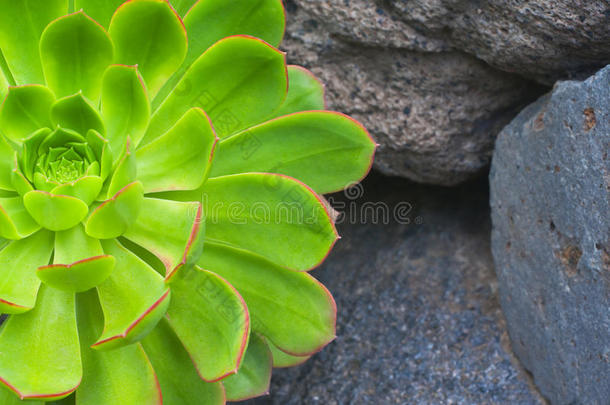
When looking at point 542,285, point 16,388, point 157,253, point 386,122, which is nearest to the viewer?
point 16,388

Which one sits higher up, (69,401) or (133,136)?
(133,136)

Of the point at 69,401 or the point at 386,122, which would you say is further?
the point at 386,122

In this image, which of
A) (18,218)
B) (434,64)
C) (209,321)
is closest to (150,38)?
(18,218)

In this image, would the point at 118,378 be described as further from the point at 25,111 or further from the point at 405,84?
the point at 405,84

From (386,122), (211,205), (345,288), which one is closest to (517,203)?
(386,122)

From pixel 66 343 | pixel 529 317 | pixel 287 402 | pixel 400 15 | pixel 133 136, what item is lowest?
pixel 287 402

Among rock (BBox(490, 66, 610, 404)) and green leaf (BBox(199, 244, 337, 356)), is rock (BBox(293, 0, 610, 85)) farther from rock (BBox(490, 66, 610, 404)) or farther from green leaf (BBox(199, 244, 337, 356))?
green leaf (BBox(199, 244, 337, 356))

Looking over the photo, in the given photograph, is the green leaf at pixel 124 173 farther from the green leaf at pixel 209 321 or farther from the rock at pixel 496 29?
the rock at pixel 496 29

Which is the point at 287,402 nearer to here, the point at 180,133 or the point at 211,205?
the point at 211,205
